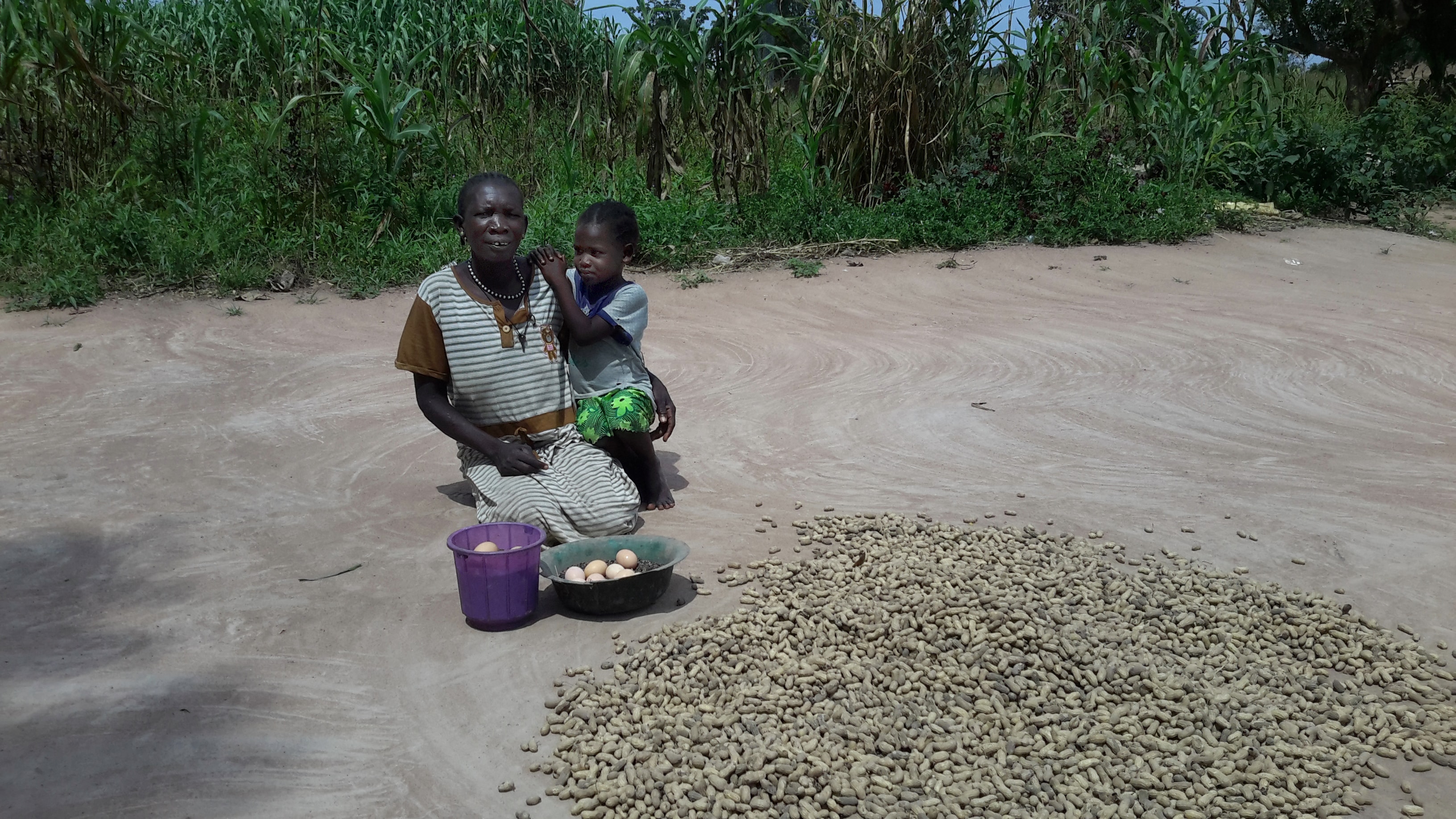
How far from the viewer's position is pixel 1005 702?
2.62 m

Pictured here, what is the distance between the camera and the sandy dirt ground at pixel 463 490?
8.07 ft

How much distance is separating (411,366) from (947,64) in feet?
19.5

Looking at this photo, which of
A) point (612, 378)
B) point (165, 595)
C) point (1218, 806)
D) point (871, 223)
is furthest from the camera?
point (871, 223)

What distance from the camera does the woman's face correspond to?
3375 mm

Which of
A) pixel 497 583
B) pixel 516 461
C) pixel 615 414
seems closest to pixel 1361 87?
pixel 615 414

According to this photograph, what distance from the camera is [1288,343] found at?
5828mm

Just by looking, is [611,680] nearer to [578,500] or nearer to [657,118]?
[578,500]

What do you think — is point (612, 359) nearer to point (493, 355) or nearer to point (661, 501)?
point (493, 355)

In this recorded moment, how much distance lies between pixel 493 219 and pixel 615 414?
2.31 feet

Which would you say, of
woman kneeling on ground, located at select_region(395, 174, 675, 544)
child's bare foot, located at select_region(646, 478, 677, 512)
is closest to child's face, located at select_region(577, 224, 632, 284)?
woman kneeling on ground, located at select_region(395, 174, 675, 544)

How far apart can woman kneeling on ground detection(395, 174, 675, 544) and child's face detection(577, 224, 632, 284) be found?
7.2 inches

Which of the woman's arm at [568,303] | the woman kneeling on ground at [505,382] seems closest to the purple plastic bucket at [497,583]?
the woman kneeling on ground at [505,382]

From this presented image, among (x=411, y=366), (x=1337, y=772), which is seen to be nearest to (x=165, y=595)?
(x=411, y=366)

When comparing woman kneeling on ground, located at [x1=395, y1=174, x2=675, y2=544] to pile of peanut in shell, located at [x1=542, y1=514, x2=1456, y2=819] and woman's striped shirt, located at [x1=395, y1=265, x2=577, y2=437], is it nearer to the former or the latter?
woman's striped shirt, located at [x1=395, y1=265, x2=577, y2=437]
